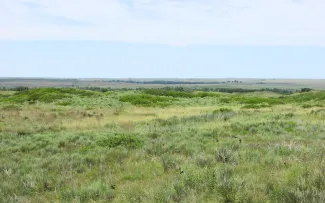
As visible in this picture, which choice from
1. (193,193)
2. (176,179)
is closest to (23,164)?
(176,179)

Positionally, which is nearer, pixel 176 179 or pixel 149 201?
pixel 149 201

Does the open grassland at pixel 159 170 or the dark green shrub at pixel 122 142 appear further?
the dark green shrub at pixel 122 142

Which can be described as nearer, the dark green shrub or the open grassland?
the open grassland

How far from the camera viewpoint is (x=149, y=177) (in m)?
8.67

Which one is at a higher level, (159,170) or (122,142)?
(159,170)

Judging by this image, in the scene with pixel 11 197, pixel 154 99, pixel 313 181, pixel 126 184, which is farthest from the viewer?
pixel 154 99

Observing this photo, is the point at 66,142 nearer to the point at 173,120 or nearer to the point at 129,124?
the point at 129,124

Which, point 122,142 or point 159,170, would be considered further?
point 122,142

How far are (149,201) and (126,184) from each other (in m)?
1.74

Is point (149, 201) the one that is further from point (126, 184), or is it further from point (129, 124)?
point (129, 124)

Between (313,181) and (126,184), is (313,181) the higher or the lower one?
the higher one

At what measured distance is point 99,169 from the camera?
9969mm

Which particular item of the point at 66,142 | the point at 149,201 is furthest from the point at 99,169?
the point at 66,142

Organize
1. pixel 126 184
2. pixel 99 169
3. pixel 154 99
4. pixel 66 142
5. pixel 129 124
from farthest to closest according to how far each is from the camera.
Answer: pixel 154 99, pixel 129 124, pixel 66 142, pixel 99 169, pixel 126 184
